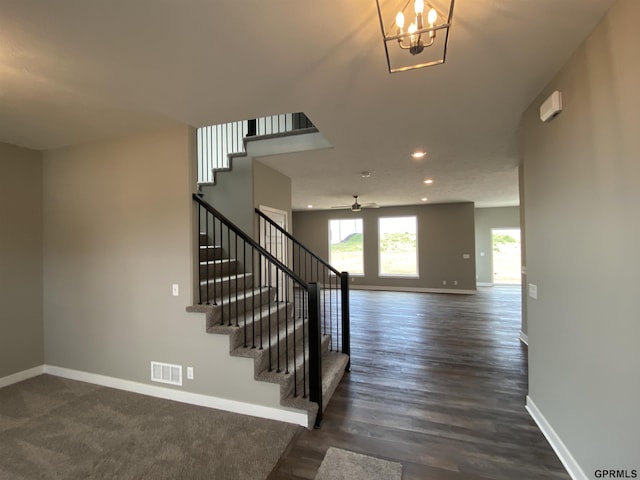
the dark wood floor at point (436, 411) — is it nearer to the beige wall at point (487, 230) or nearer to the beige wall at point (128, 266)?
the beige wall at point (128, 266)

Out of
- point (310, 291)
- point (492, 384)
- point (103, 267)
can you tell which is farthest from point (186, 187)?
point (492, 384)

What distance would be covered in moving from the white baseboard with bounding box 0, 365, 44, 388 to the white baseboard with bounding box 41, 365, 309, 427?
0.06 meters

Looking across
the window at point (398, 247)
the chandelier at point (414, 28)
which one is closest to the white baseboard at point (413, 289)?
the window at point (398, 247)

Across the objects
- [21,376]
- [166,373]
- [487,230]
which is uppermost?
[487,230]

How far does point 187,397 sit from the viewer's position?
2.77 meters

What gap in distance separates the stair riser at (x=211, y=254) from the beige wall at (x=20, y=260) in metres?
1.90

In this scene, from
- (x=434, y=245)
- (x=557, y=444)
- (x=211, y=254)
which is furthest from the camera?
(x=434, y=245)

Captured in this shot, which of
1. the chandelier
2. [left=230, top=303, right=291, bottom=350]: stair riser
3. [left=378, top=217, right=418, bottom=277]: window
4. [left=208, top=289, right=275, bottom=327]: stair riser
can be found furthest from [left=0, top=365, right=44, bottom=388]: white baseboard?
[left=378, top=217, right=418, bottom=277]: window

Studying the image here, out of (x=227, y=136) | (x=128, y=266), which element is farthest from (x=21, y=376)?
(x=227, y=136)

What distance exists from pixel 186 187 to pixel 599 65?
10.4 feet

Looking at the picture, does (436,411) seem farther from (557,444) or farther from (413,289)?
(413,289)

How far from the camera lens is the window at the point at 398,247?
30.3 feet

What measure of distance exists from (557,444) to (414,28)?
2.88 meters

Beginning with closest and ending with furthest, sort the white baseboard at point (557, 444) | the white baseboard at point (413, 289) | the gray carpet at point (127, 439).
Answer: the white baseboard at point (557, 444) < the gray carpet at point (127, 439) < the white baseboard at point (413, 289)
